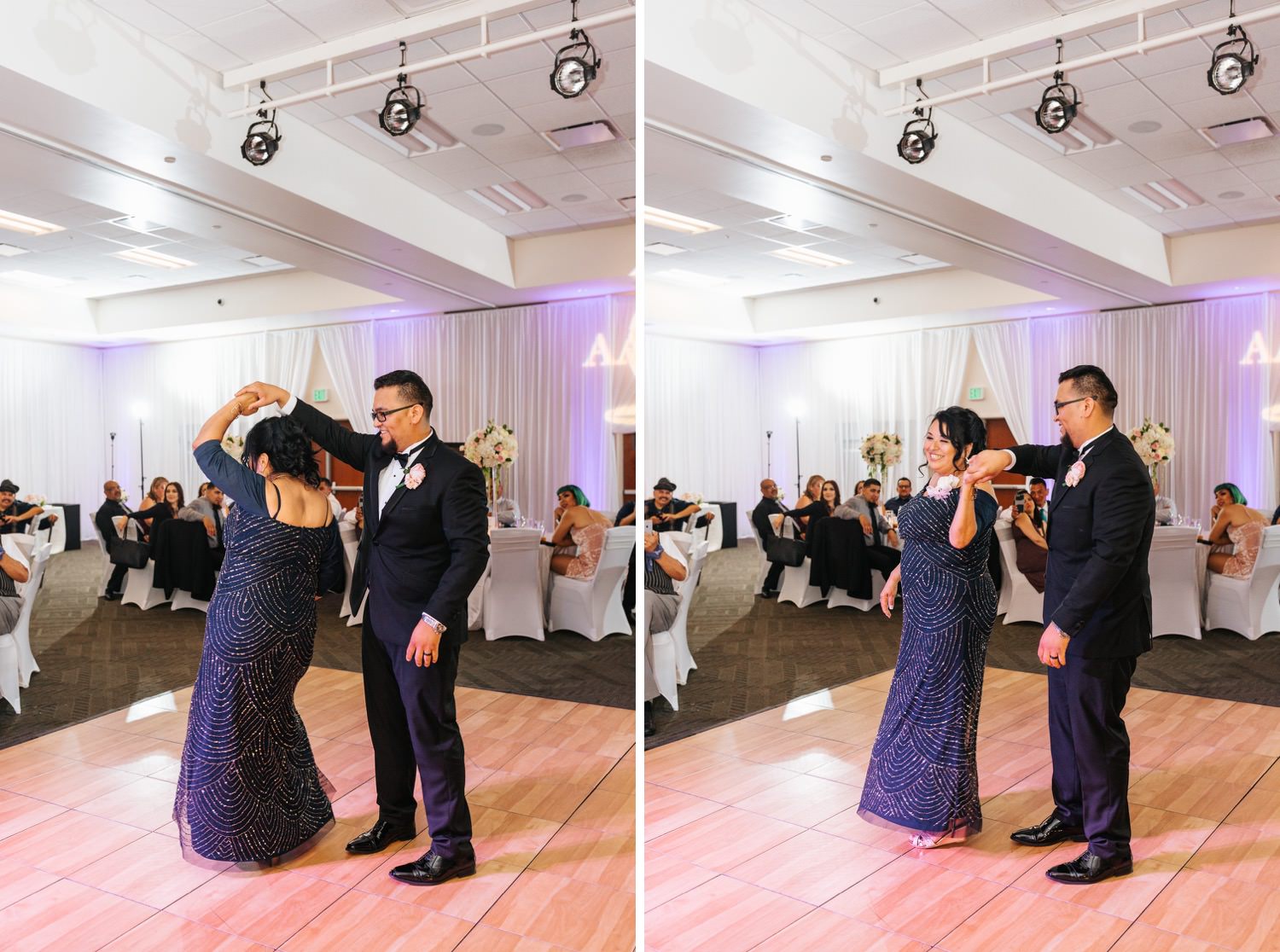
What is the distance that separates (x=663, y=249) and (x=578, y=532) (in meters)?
1.08

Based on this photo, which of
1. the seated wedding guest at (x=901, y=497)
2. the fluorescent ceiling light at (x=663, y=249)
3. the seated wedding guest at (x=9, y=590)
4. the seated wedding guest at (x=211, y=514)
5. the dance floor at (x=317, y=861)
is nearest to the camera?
the dance floor at (x=317, y=861)

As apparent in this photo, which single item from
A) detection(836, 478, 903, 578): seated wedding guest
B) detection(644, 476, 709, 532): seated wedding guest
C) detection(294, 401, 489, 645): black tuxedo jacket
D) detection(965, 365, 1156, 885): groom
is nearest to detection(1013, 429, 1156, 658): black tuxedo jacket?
detection(965, 365, 1156, 885): groom

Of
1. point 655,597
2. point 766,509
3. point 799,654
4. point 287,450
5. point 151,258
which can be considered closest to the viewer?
point 287,450

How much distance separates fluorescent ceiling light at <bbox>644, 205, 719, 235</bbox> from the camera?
11.6 ft

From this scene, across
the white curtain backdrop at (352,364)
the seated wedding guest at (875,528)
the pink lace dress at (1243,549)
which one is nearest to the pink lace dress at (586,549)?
the white curtain backdrop at (352,364)

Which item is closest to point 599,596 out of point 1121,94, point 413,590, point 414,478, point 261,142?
point 413,590

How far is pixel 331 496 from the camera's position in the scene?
3.02m

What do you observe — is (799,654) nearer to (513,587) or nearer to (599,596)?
(599,596)

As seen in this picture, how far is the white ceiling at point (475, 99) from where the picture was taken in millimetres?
3115

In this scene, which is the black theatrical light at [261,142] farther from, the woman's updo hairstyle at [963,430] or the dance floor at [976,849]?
the dance floor at [976,849]

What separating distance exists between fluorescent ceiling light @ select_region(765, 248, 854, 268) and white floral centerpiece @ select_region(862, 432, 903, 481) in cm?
68

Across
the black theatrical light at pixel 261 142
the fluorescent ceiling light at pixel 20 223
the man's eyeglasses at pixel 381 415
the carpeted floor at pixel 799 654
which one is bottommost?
the carpeted floor at pixel 799 654

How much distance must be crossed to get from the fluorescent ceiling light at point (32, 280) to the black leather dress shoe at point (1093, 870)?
3.75 metres

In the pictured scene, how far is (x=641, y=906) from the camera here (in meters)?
3.34
